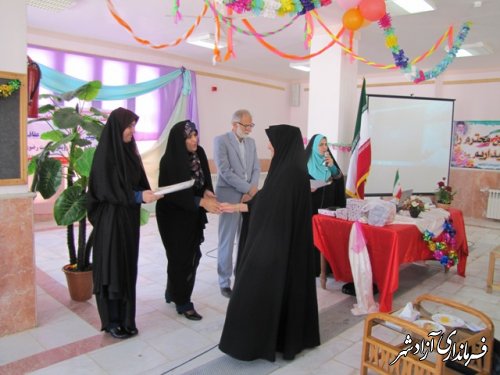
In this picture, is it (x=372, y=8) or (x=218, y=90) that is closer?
(x=372, y=8)

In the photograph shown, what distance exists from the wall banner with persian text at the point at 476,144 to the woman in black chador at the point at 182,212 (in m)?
6.81

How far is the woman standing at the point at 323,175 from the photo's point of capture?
4.02 m

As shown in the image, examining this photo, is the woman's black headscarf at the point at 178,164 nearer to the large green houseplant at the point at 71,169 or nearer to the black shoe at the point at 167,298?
the large green houseplant at the point at 71,169

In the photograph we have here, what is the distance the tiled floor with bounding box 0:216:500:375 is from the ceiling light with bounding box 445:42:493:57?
3.52m

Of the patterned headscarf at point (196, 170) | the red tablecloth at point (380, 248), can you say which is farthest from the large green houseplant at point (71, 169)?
the red tablecloth at point (380, 248)

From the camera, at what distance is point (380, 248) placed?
337cm

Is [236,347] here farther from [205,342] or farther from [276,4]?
[276,4]

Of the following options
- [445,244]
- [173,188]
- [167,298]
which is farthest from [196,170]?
[445,244]

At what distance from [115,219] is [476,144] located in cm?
756

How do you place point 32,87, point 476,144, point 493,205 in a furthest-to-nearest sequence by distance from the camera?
point 476,144 < point 493,205 < point 32,87

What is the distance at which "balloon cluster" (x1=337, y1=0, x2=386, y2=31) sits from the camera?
3.65 m

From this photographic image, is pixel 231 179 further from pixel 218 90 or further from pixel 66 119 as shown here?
pixel 218 90

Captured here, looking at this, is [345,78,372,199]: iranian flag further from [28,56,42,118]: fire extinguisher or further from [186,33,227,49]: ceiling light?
[28,56,42,118]: fire extinguisher

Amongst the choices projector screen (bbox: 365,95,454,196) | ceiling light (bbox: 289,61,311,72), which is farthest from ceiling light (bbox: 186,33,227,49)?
projector screen (bbox: 365,95,454,196)
